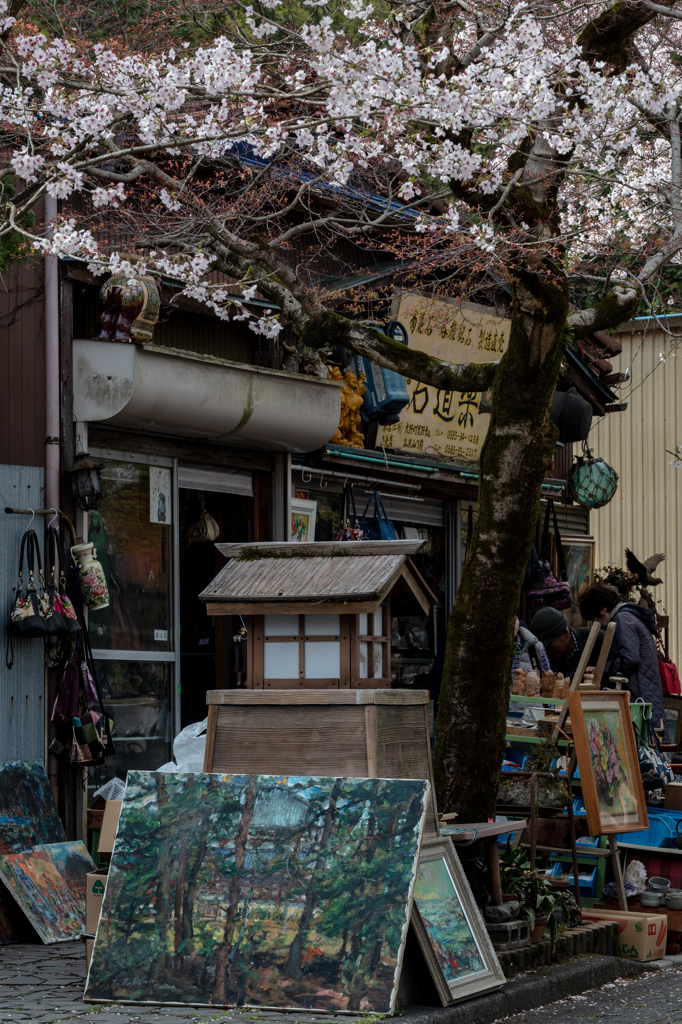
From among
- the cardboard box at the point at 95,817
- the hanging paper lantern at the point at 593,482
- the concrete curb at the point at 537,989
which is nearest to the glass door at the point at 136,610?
the cardboard box at the point at 95,817

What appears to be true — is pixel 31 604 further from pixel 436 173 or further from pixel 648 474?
pixel 648 474

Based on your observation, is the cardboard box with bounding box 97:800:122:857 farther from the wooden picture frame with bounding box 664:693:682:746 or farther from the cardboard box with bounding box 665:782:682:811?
the wooden picture frame with bounding box 664:693:682:746

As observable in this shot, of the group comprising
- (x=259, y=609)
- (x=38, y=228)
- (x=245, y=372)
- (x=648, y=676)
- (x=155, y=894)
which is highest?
(x=38, y=228)

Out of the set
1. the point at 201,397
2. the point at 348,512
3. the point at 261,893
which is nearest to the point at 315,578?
the point at 261,893

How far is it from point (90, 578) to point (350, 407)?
3922 millimetres

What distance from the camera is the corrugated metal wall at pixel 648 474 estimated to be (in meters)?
22.5

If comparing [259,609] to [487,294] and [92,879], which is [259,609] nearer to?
[92,879]

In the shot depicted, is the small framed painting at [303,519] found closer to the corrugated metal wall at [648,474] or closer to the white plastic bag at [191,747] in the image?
the white plastic bag at [191,747]

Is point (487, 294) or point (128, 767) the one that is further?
point (487, 294)

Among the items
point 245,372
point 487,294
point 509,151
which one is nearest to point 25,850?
point 245,372

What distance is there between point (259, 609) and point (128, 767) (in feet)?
13.1

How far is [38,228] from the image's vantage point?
9477 mm

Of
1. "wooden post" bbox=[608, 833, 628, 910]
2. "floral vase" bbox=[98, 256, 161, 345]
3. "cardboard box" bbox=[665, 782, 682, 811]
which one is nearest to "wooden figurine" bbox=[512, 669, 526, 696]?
"cardboard box" bbox=[665, 782, 682, 811]

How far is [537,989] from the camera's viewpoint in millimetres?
6434
